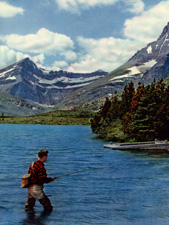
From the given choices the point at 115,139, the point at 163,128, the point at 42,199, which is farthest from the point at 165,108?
the point at 42,199

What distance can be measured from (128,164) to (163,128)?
27856mm

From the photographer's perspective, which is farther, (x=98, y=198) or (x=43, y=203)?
(x=98, y=198)

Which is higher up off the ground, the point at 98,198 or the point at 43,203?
the point at 43,203

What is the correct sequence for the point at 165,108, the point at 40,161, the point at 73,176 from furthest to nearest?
the point at 165,108 < the point at 73,176 < the point at 40,161

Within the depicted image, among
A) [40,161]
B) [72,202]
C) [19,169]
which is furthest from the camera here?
[19,169]

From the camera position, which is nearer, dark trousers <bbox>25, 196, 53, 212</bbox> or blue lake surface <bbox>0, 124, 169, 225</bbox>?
dark trousers <bbox>25, 196, 53, 212</bbox>

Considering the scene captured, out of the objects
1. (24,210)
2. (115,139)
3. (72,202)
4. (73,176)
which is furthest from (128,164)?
(115,139)

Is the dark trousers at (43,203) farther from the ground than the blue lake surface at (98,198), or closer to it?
farther from the ground

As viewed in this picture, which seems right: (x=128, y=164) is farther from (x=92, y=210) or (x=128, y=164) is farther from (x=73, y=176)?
(x=92, y=210)

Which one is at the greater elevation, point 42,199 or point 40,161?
point 40,161

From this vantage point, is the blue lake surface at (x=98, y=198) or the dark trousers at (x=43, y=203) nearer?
the dark trousers at (x=43, y=203)

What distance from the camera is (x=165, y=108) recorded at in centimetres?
6894

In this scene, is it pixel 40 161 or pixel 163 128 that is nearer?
pixel 40 161

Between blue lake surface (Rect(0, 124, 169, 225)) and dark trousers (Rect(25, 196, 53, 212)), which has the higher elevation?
dark trousers (Rect(25, 196, 53, 212))
